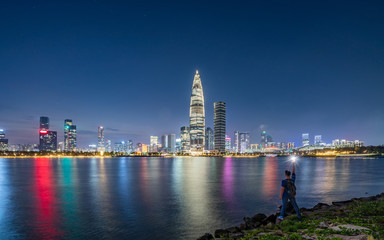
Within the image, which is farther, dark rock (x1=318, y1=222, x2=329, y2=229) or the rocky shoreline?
dark rock (x1=318, y1=222, x2=329, y2=229)

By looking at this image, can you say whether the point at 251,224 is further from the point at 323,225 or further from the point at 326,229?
the point at 326,229

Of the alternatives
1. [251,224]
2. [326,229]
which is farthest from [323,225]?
[251,224]

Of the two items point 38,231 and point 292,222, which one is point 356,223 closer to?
point 292,222

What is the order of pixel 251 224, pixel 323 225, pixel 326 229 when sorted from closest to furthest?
pixel 326 229 < pixel 323 225 < pixel 251 224

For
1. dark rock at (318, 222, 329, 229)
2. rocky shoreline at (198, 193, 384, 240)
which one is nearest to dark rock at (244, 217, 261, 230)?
rocky shoreline at (198, 193, 384, 240)

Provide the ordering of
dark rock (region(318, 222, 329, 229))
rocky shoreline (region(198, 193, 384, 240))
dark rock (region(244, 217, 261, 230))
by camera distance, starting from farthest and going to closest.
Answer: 1. dark rock (region(244, 217, 261, 230))
2. dark rock (region(318, 222, 329, 229))
3. rocky shoreline (region(198, 193, 384, 240))

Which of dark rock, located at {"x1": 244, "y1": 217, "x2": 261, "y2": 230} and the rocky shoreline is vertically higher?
the rocky shoreline

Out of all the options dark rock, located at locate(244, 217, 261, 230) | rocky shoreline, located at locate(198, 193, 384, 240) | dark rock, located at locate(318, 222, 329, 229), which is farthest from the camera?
dark rock, located at locate(244, 217, 261, 230)

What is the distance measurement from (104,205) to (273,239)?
24194mm

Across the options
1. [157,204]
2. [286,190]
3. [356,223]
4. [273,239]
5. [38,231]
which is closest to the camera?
[273,239]

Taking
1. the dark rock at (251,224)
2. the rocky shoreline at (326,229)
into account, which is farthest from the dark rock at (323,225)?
the dark rock at (251,224)

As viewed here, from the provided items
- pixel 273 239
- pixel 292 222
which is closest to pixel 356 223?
pixel 292 222

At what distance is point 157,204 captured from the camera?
32.8 metres

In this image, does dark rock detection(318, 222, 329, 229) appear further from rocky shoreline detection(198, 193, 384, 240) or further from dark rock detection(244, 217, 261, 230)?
dark rock detection(244, 217, 261, 230)
